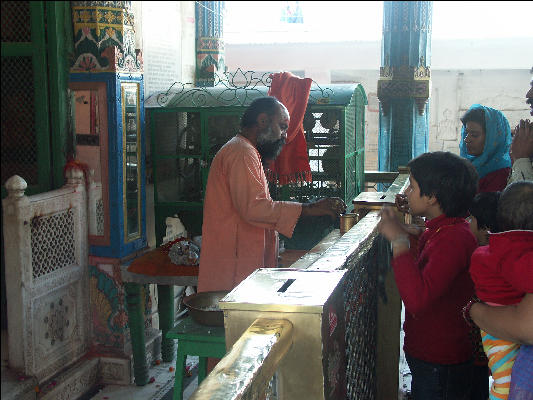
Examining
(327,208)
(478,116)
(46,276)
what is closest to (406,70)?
(478,116)

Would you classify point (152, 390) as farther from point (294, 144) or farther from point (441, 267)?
point (441, 267)

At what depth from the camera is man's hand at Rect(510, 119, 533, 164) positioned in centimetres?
274

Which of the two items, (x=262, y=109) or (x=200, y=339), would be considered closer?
(x=200, y=339)

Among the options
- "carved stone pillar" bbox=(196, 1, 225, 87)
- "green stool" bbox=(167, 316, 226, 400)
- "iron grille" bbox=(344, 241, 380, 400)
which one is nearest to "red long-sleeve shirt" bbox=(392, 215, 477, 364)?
"iron grille" bbox=(344, 241, 380, 400)

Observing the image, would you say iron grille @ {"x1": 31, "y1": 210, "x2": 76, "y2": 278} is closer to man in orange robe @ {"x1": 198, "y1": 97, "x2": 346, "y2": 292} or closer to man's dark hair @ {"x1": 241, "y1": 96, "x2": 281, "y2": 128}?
man in orange robe @ {"x1": 198, "y1": 97, "x2": 346, "y2": 292}

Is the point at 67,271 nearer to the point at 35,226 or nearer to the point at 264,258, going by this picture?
the point at 35,226

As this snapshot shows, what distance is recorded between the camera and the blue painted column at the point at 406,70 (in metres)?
5.63

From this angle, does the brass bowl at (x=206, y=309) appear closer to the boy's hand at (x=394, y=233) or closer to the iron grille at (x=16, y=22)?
the boy's hand at (x=394, y=233)

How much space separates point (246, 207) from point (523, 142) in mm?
1336

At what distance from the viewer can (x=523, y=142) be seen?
275cm

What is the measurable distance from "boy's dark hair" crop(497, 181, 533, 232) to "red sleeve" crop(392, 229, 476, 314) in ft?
0.81

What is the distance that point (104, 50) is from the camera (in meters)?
4.19

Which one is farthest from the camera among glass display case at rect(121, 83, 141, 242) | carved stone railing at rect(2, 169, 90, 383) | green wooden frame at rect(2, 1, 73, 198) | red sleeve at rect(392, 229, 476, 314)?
glass display case at rect(121, 83, 141, 242)

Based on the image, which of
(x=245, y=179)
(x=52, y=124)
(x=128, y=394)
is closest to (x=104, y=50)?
(x=52, y=124)
